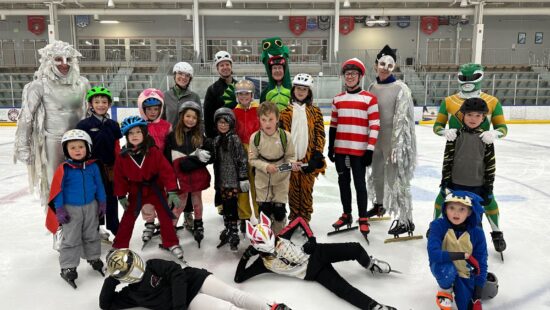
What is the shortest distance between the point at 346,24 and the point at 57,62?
1729 centimetres

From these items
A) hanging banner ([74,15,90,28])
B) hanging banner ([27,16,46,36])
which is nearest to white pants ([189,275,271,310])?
hanging banner ([74,15,90,28])

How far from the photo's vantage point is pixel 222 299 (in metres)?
2.21

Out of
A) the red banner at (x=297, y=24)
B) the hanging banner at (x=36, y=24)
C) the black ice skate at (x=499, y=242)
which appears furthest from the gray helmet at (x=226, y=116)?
the hanging banner at (x=36, y=24)

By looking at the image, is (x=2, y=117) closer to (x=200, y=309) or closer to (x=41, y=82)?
(x=41, y=82)

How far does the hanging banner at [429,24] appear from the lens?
18.8 meters

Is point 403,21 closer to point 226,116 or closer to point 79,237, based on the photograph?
point 226,116

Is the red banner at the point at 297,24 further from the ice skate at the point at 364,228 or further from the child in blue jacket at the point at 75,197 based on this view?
the child in blue jacket at the point at 75,197

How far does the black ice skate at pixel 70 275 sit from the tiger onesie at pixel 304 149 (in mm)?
1610

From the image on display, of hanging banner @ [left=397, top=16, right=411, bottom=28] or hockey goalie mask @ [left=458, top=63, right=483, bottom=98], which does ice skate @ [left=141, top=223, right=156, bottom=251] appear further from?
hanging banner @ [left=397, top=16, right=411, bottom=28]

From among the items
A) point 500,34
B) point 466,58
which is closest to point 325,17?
point 466,58

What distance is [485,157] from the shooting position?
2729 millimetres

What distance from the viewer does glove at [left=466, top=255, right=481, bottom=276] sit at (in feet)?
7.19

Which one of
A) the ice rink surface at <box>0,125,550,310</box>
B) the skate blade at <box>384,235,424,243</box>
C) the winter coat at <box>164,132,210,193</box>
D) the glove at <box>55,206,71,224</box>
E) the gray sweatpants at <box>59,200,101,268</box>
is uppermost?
the winter coat at <box>164,132,210,193</box>

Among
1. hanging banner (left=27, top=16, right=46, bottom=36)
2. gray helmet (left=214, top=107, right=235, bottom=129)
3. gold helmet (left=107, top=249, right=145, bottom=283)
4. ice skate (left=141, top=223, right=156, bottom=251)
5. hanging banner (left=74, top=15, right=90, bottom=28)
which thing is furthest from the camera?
hanging banner (left=74, top=15, right=90, bottom=28)
